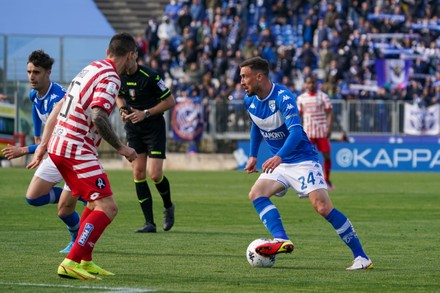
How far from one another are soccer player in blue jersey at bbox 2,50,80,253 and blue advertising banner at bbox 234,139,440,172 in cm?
2070

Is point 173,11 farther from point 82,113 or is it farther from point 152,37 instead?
point 82,113

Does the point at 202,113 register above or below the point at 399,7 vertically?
below

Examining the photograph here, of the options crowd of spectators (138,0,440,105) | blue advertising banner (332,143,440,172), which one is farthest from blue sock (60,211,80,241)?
crowd of spectators (138,0,440,105)

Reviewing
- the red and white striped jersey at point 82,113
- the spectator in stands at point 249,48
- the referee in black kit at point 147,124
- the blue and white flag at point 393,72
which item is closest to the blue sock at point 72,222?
the red and white striped jersey at point 82,113

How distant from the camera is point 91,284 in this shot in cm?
906

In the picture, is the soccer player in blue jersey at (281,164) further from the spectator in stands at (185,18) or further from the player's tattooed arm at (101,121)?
the spectator in stands at (185,18)

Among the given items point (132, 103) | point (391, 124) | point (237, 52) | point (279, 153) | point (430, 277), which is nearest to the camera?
point (430, 277)

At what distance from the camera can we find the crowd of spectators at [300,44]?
35.3 metres

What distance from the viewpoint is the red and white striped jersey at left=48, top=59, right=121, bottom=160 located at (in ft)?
30.6

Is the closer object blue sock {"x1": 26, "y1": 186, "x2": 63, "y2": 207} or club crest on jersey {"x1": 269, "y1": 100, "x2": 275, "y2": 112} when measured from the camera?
club crest on jersey {"x1": 269, "y1": 100, "x2": 275, "y2": 112}

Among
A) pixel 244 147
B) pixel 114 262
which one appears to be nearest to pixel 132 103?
pixel 114 262

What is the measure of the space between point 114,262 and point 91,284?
1750 mm

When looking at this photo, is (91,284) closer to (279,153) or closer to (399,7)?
(279,153)

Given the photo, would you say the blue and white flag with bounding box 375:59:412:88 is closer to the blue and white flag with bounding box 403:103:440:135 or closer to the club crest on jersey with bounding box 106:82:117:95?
the blue and white flag with bounding box 403:103:440:135
